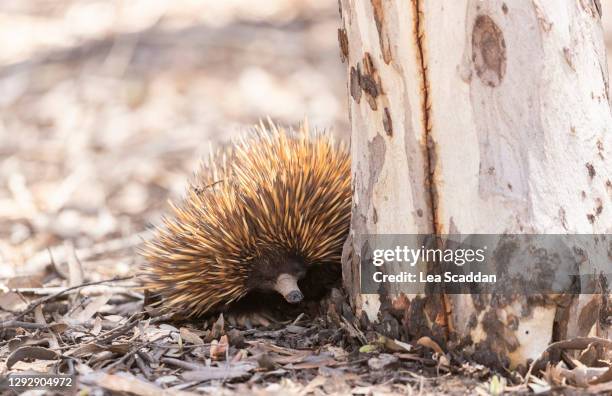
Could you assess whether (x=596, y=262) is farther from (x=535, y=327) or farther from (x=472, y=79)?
(x=472, y=79)

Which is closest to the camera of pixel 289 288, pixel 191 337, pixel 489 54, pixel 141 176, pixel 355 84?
pixel 489 54

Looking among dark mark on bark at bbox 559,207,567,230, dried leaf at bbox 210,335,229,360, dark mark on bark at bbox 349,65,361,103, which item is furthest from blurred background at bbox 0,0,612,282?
dark mark on bark at bbox 559,207,567,230

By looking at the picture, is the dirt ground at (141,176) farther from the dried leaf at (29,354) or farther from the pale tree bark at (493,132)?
the pale tree bark at (493,132)

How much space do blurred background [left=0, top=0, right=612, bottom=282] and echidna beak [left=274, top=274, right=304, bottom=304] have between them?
6.03ft

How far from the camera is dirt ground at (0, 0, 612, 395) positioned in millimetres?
→ 3438

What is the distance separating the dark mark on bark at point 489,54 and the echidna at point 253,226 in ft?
4.51

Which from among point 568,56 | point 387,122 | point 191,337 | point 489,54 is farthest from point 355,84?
point 191,337

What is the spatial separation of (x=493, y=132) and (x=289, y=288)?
1.41 meters

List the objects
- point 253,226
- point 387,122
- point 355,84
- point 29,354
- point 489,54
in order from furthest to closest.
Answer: point 253,226
point 29,354
point 355,84
point 387,122
point 489,54

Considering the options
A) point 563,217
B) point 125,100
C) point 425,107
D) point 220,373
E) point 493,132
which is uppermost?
point 125,100

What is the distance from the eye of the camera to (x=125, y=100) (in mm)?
9492

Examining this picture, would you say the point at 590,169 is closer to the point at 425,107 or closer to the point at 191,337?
the point at 425,107

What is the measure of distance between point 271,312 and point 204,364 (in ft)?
3.11

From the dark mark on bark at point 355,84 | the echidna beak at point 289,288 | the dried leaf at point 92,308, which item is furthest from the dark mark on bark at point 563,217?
the dried leaf at point 92,308
